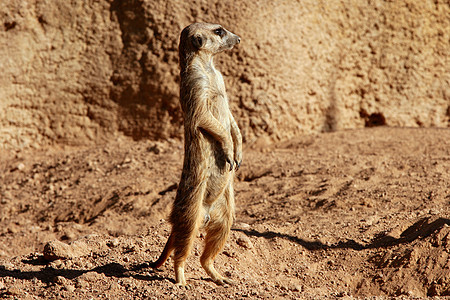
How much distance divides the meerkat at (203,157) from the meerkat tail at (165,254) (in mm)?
11

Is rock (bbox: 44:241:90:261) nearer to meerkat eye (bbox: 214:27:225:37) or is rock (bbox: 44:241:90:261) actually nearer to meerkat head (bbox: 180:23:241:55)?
meerkat head (bbox: 180:23:241:55)

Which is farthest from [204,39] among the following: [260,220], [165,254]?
[260,220]

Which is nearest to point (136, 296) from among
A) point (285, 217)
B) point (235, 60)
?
point (285, 217)

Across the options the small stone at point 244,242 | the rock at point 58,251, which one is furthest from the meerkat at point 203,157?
the rock at point 58,251

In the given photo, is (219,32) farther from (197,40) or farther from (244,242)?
(244,242)

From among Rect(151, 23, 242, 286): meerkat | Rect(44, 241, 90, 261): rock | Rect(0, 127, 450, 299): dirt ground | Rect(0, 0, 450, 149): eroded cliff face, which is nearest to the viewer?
Rect(151, 23, 242, 286): meerkat

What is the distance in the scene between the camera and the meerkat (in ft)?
11.0

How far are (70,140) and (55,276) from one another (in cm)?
416

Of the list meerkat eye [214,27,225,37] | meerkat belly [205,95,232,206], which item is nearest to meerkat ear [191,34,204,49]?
meerkat eye [214,27,225,37]

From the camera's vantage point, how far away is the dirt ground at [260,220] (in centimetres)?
367

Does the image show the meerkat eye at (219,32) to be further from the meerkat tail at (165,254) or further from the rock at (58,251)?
the rock at (58,251)

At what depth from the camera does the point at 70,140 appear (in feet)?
24.9

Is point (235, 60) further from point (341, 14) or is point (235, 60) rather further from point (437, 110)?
point (437, 110)

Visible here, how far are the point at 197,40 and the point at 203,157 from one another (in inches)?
26.5
